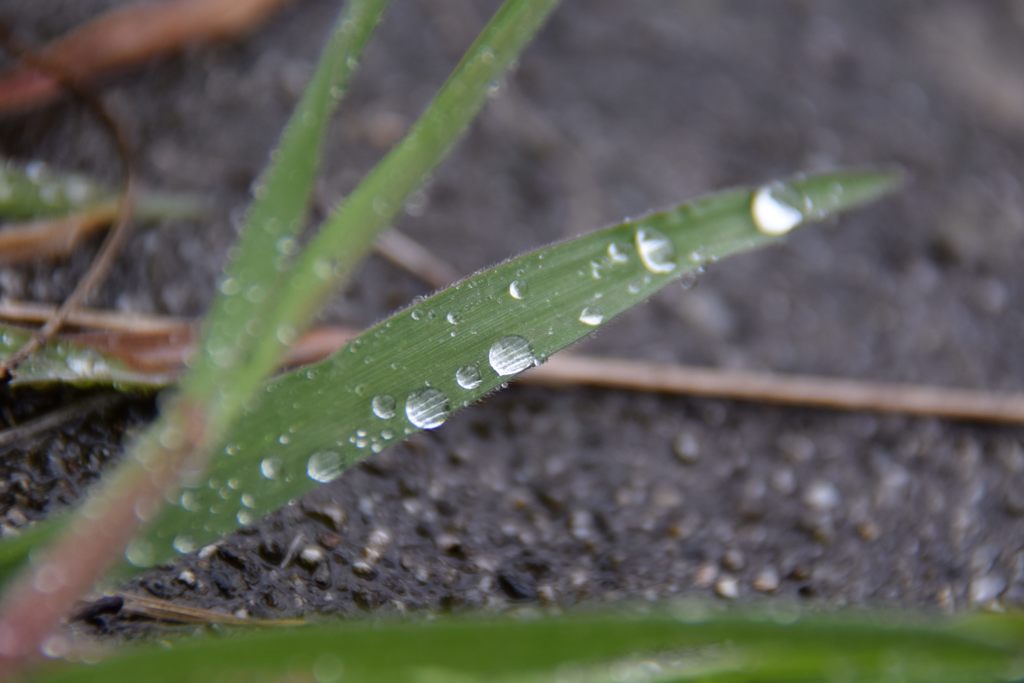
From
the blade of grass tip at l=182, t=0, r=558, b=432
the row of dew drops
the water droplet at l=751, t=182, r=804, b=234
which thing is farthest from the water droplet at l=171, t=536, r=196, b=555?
the water droplet at l=751, t=182, r=804, b=234

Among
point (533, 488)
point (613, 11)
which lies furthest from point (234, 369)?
point (613, 11)

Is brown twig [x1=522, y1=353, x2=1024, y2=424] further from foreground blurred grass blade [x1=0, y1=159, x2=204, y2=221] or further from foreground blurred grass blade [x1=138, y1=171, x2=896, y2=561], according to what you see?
Answer: foreground blurred grass blade [x1=0, y1=159, x2=204, y2=221]

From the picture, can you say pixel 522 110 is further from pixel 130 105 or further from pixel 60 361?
pixel 60 361

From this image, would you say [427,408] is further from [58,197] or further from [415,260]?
[58,197]

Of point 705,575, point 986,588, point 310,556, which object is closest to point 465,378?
point 310,556

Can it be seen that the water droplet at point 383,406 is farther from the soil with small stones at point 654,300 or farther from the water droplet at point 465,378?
the soil with small stones at point 654,300

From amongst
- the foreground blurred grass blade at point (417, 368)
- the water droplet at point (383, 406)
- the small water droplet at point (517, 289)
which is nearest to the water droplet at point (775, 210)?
the foreground blurred grass blade at point (417, 368)
